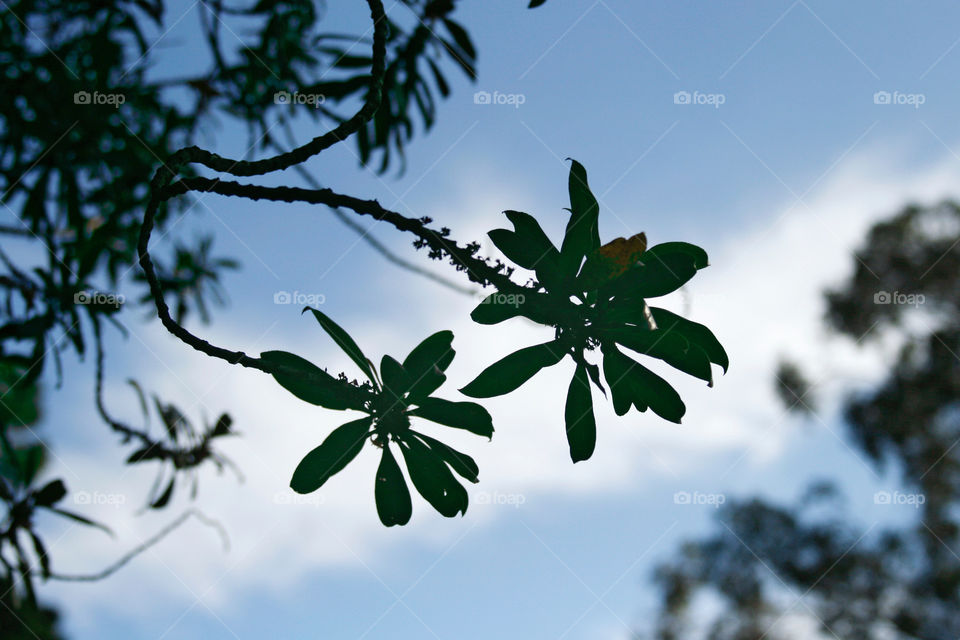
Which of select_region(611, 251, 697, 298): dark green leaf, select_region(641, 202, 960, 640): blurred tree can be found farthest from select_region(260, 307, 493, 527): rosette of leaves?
select_region(641, 202, 960, 640): blurred tree

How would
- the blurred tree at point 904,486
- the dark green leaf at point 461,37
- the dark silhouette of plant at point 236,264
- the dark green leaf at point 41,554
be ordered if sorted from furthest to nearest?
the blurred tree at point 904,486 < the dark green leaf at point 461,37 < the dark green leaf at point 41,554 < the dark silhouette of plant at point 236,264

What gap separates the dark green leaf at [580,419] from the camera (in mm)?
794

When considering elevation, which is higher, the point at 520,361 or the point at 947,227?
the point at 947,227

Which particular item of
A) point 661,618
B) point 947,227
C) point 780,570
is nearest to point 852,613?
point 780,570

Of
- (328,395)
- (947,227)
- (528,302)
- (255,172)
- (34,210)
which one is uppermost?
(947,227)

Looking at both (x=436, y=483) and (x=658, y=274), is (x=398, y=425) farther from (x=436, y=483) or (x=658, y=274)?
(x=658, y=274)

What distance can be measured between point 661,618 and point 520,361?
406 inches

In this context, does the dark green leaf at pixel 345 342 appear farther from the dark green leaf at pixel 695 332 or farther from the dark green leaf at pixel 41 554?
the dark green leaf at pixel 41 554

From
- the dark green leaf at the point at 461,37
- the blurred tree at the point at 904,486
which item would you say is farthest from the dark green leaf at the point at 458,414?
the blurred tree at the point at 904,486

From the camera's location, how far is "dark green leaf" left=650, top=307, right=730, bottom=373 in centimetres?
76

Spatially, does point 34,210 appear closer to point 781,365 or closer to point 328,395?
point 328,395

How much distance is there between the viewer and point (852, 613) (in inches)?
345

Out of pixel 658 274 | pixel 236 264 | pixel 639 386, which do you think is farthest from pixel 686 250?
pixel 236 264

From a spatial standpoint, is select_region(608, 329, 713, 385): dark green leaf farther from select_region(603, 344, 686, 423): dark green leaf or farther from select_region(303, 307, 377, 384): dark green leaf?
select_region(303, 307, 377, 384): dark green leaf
